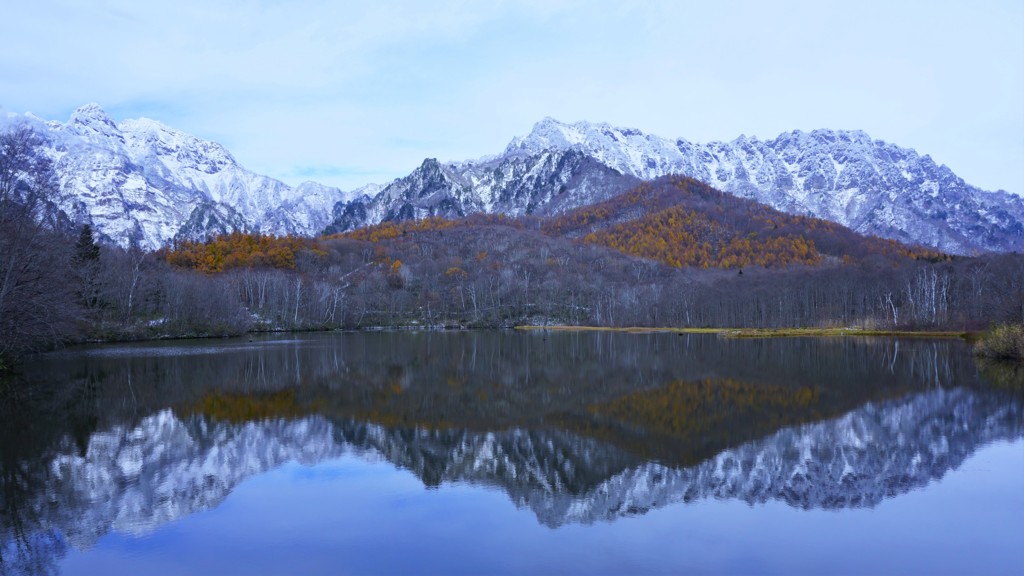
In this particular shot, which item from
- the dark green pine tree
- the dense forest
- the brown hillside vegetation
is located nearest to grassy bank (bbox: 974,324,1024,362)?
the dense forest

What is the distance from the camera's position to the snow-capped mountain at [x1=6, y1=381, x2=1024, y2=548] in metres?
12.6

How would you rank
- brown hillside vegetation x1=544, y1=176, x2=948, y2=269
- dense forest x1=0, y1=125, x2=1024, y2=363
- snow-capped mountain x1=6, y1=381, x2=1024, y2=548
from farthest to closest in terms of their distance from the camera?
brown hillside vegetation x1=544, y1=176, x2=948, y2=269, dense forest x1=0, y1=125, x2=1024, y2=363, snow-capped mountain x1=6, y1=381, x2=1024, y2=548

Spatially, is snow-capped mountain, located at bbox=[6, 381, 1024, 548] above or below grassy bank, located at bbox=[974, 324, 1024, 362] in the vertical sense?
below

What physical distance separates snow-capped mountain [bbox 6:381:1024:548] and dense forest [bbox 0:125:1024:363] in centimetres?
2018

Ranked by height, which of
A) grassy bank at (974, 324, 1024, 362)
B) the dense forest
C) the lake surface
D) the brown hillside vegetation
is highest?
the brown hillside vegetation

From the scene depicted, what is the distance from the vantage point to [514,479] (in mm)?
14469

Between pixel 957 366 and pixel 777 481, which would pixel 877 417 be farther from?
pixel 957 366

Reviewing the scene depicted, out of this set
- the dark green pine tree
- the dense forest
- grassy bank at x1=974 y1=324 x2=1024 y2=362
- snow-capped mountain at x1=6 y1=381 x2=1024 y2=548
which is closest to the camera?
snow-capped mountain at x1=6 y1=381 x2=1024 y2=548

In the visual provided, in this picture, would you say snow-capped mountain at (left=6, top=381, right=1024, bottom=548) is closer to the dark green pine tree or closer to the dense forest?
the dense forest

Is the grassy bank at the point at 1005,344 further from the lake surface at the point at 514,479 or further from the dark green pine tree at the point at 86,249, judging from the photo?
the dark green pine tree at the point at 86,249

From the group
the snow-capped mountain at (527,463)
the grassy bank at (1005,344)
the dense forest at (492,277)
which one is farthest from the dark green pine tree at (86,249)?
the grassy bank at (1005,344)

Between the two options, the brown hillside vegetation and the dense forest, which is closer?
the dense forest

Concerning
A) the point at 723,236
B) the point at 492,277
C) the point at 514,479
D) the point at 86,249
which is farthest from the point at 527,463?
the point at 723,236

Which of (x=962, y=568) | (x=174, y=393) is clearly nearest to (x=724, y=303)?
(x=174, y=393)
